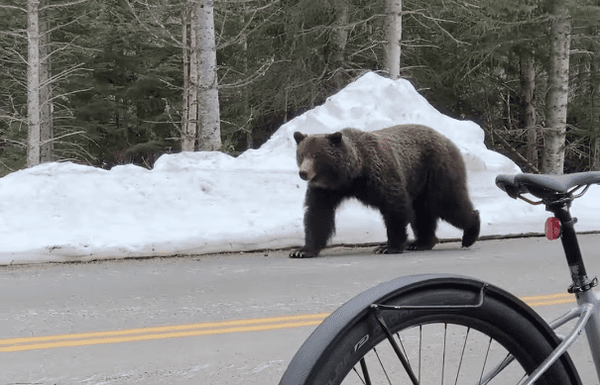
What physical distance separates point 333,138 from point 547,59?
1278 cm

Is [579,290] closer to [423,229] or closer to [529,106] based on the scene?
[423,229]

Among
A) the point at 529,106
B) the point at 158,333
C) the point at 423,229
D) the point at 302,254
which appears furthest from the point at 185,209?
the point at 529,106

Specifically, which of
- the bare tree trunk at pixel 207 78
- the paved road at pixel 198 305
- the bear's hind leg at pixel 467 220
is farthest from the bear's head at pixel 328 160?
the bare tree trunk at pixel 207 78

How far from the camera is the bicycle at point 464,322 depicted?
171 centimetres

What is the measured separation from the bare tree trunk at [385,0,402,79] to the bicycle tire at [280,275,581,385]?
14.2 meters

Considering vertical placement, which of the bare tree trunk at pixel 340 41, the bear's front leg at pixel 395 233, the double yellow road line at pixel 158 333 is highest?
the bare tree trunk at pixel 340 41

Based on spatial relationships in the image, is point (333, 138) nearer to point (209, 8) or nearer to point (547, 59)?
point (209, 8)

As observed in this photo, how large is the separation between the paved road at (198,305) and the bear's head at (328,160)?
35.3 inches

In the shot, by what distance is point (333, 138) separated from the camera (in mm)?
7922

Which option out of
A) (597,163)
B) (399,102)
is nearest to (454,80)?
(597,163)

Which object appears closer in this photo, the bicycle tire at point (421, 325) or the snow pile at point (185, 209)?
the bicycle tire at point (421, 325)

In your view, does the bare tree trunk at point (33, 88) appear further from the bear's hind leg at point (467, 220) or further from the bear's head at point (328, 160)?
the bear's hind leg at point (467, 220)

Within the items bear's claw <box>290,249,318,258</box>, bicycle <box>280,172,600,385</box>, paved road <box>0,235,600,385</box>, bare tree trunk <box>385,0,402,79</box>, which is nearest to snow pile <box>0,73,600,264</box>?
paved road <box>0,235,600,385</box>

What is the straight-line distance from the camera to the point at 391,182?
8.19 meters
